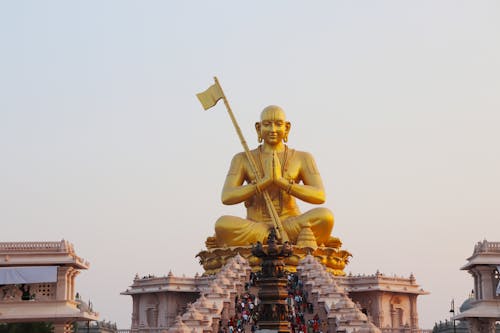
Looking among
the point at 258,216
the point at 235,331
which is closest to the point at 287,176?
the point at 258,216

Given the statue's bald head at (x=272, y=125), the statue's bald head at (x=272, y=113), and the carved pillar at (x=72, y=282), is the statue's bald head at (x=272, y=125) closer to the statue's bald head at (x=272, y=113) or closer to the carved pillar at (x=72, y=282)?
the statue's bald head at (x=272, y=113)

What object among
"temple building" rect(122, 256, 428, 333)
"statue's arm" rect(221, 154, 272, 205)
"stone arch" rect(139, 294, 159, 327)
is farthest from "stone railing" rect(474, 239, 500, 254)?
"stone arch" rect(139, 294, 159, 327)

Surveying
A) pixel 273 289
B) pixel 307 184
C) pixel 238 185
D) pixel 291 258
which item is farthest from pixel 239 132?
pixel 273 289

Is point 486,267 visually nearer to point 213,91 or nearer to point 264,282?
point 213,91

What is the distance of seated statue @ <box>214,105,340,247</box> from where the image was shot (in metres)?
37.6

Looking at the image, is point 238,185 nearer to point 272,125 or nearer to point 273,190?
point 273,190

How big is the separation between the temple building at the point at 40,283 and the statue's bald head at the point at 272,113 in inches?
378

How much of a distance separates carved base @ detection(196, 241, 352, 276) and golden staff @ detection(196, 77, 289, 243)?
3.29 ft

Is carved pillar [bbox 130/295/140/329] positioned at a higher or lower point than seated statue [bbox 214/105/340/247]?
lower

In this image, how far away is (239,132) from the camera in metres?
39.2

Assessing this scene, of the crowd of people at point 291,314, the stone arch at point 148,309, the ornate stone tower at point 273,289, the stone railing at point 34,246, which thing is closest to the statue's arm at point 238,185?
the stone arch at point 148,309

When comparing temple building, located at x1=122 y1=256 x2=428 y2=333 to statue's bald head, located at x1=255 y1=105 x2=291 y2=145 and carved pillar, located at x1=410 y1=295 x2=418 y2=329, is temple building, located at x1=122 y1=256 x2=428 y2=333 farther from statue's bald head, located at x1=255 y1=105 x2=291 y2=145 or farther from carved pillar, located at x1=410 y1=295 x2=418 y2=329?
statue's bald head, located at x1=255 y1=105 x2=291 y2=145

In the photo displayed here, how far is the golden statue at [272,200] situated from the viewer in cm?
3734

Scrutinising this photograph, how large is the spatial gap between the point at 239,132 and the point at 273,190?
8.41 feet
